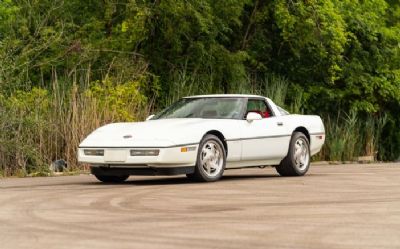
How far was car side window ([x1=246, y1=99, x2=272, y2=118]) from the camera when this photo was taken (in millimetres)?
16422

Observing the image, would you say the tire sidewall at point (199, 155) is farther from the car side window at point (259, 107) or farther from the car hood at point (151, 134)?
the car side window at point (259, 107)

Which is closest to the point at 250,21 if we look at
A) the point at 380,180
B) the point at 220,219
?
the point at 380,180

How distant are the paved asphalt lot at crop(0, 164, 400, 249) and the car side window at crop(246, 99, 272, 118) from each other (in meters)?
1.71

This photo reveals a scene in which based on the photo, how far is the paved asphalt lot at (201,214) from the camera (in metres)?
7.80

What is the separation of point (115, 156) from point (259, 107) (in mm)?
4018

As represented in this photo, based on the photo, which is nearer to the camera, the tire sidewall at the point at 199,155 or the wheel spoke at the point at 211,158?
the tire sidewall at the point at 199,155

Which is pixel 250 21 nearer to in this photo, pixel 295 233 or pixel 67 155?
pixel 67 155

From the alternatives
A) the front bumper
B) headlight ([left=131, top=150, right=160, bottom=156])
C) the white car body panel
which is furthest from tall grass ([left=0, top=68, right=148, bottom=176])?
headlight ([left=131, top=150, right=160, bottom=156])

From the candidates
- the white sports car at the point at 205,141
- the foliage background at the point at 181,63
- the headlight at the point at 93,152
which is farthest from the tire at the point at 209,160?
the foliage background at the point at 181,63

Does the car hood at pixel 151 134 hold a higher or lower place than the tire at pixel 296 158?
higher

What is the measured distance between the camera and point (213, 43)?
26172 millimetres

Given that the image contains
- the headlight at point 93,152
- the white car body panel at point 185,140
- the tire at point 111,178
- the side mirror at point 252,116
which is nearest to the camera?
the white car body panel at point 185,140

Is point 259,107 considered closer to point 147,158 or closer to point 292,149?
point 292,149

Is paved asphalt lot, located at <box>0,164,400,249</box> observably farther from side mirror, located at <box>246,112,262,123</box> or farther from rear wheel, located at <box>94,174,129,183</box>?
side mirror, located at <box>246,112,262,123</box>
